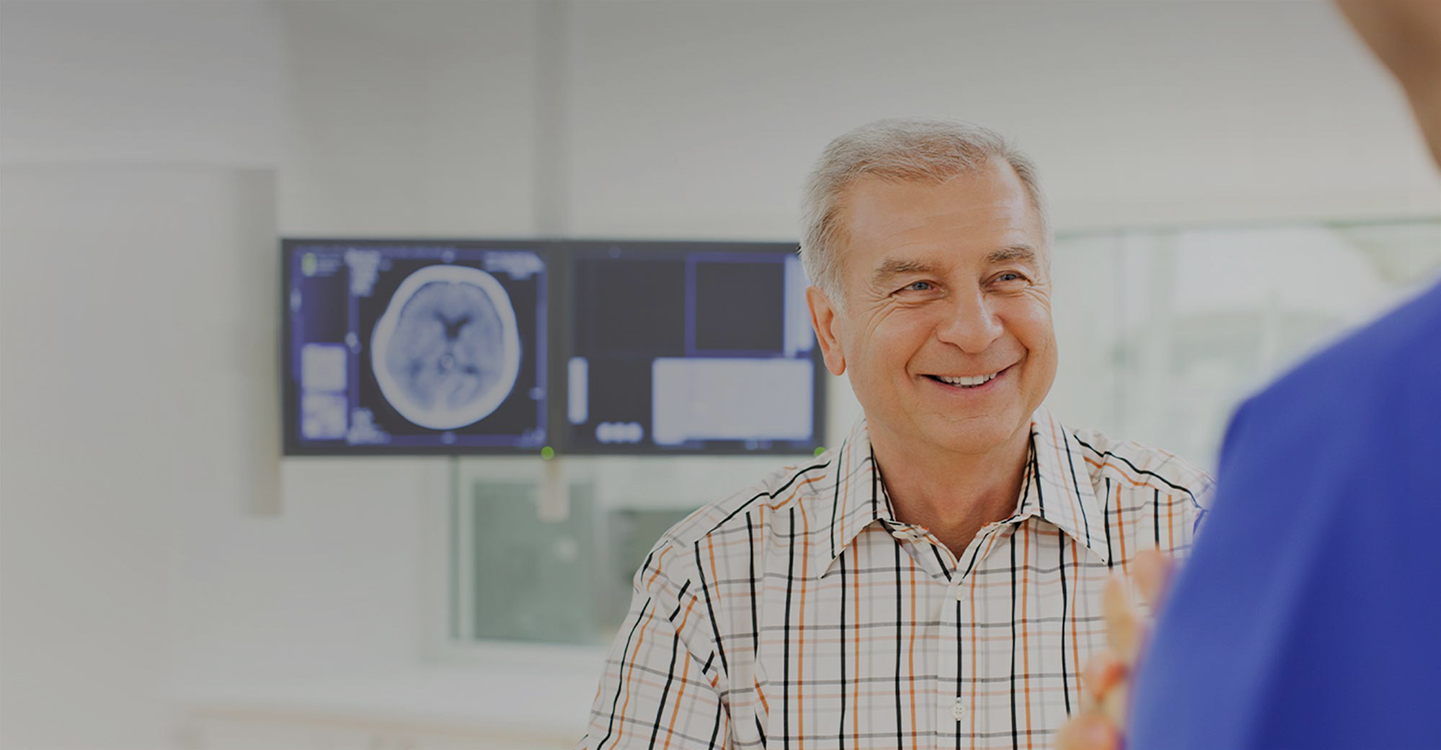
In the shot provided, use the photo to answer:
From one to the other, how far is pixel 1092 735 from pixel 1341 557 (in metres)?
0.16

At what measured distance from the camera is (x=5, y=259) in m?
2.55

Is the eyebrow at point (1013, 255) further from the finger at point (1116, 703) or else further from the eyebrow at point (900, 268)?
the finger at point (1116, 703)

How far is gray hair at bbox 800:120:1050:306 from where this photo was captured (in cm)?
133

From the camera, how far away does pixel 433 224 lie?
3104 mm

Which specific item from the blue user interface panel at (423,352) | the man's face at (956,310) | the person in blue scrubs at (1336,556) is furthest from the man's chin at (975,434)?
the blue user interface panel at (423,352)

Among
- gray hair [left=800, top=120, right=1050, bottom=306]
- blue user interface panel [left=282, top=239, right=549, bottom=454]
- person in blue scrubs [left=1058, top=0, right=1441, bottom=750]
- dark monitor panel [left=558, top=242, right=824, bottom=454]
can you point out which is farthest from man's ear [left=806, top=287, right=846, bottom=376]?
blue user interface panel [left=282, top=239, right=549, bottom=454]

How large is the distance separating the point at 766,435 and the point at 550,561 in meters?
0.76

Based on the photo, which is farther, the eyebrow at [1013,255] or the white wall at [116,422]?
the white wall at [116,422]

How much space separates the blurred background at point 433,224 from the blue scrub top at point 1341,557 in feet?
8.01

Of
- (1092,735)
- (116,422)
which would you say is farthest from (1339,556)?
(116,422)

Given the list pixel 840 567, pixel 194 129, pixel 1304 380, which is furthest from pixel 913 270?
pixel 194 129

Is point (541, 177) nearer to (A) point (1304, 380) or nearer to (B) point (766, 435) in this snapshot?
(B) point (766, 435)

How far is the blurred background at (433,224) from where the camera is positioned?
2611 mm

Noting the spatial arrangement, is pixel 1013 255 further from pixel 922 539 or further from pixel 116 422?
pixel 116 422
